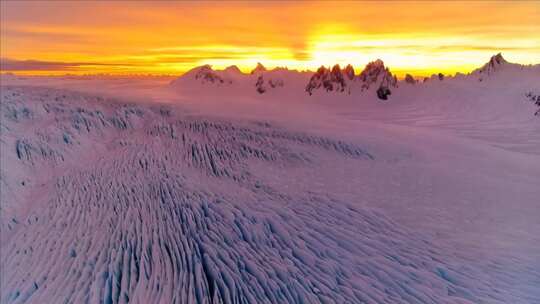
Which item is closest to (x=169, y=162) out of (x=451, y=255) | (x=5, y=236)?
(x=5, y=236)

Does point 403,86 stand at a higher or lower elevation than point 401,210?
higher

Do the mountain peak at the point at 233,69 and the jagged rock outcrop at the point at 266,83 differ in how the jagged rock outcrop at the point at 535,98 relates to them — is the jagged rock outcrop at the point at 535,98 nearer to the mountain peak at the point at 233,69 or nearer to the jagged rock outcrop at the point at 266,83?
the jagged rock outcrop at the point at 266,83


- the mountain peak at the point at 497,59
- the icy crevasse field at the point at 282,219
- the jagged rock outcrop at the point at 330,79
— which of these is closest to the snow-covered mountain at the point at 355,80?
the jagged rock outcrop at the point at 330,79

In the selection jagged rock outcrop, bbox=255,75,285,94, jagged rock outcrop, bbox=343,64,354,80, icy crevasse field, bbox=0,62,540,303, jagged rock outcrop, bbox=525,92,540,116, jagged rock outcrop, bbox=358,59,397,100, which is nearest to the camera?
icy crevasse field, bbox=0,62,540,303

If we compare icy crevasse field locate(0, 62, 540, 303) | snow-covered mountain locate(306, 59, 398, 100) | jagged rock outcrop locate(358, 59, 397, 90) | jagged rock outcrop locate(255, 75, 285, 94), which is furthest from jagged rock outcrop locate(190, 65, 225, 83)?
icy crevasse field locate(0, 62, 540, 303)

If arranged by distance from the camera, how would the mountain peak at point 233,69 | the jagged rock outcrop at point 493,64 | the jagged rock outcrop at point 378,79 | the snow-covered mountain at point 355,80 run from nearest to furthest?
1. the jagged rock outcrop at point 493,64
2. the jagged rock outcrop at point 378,79
3. the snow-covered mountain at point 355,80
4. the mountain peak at point 233,69

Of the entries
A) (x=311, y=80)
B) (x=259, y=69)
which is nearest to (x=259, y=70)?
(x=259, y=69)

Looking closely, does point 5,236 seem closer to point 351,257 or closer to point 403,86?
point 351,257

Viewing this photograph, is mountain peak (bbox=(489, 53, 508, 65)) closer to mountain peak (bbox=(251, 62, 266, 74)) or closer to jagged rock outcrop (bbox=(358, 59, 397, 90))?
jagged rock outcrop (bbox=(358, 59, 397, 90))
